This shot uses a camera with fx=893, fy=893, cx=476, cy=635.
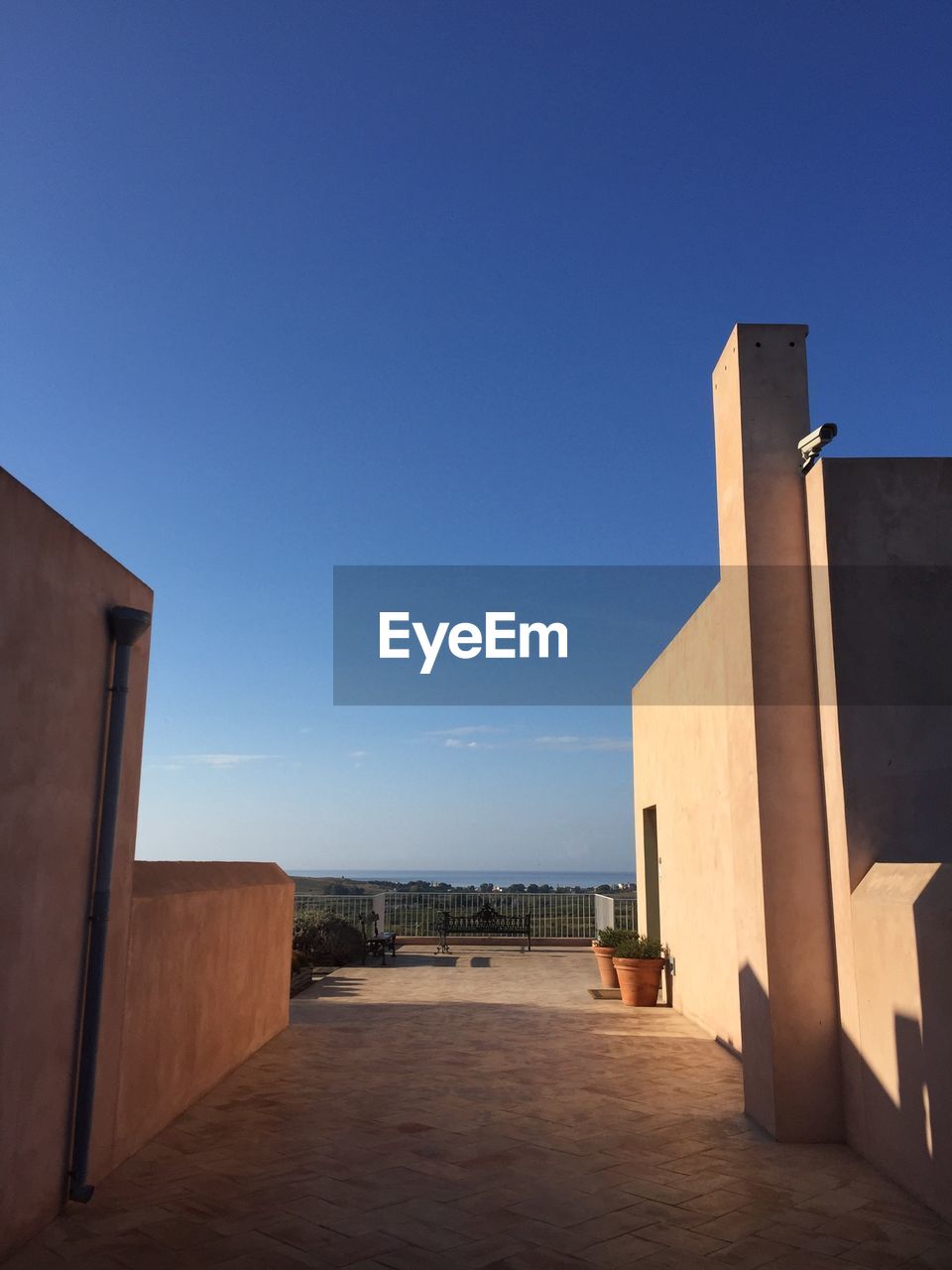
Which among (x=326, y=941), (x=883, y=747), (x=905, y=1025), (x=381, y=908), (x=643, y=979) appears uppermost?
(x=883, y=747)

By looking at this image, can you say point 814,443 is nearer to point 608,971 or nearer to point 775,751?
point 775,751

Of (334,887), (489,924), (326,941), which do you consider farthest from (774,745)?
(334,887)

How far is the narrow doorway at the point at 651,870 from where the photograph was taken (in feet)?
38.9

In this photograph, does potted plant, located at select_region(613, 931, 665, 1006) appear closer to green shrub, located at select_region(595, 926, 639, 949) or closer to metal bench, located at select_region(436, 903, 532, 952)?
green shrub, located at select_region(595, 926, 639, 949)

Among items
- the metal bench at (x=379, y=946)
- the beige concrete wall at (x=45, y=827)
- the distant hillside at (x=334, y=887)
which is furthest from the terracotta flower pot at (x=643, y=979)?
the beige concrete wall at (x=45, y=827)

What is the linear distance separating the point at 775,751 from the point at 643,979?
5.80m

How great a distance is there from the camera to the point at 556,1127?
5184 mm

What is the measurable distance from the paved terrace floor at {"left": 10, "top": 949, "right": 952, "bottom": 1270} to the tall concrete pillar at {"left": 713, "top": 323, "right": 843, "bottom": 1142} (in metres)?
0.44

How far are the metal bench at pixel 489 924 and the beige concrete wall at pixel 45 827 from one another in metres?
12.5

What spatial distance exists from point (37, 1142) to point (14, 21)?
6968 mm

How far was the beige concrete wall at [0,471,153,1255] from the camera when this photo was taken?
3.35 m

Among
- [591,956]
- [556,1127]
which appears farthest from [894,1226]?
[591,956]

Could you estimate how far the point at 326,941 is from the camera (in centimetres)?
1457

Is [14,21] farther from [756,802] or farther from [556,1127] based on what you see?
[556,1127]
